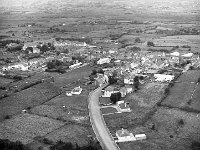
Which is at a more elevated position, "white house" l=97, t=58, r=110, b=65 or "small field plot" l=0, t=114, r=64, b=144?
"white house" l=97, t=58, r=110, b=65

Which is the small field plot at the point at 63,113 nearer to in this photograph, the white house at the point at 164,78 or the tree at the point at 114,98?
the tree at the point at 114,98

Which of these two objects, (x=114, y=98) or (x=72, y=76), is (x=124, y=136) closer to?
(x=114, y=98)

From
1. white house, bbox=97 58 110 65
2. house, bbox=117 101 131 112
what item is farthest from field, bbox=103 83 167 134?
white house, bbox=97 58 110 65

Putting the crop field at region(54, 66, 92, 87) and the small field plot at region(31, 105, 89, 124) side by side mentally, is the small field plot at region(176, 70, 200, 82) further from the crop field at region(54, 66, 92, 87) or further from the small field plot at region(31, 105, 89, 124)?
the small field plot at region(31, 105, 89, 124)

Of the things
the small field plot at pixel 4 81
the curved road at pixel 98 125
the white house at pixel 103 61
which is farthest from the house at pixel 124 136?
the white house at pixel 103 61

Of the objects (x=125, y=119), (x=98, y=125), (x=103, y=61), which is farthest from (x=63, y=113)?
(x=103, y=61)

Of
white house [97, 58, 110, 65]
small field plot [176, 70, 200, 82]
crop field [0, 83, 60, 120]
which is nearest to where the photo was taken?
crop field [0, 83, 60, 120]
